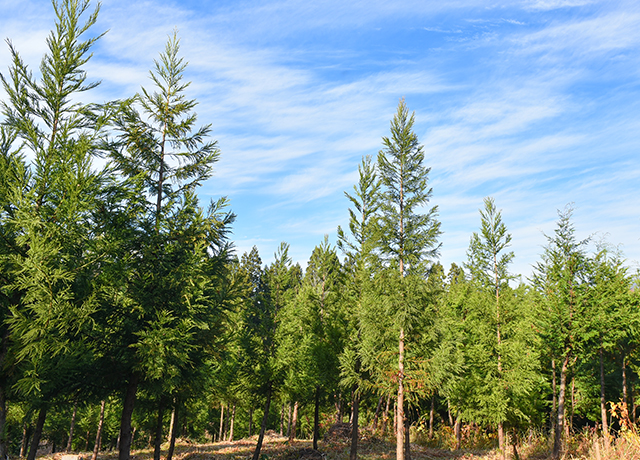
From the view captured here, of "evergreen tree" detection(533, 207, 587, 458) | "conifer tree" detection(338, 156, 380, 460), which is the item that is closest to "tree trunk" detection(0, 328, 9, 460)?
"conifer tree" detection(338, 156, 380, 460)

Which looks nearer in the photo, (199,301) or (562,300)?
(199,301)

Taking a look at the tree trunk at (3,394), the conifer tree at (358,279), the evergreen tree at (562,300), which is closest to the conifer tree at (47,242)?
the tree trunk at (3,394)

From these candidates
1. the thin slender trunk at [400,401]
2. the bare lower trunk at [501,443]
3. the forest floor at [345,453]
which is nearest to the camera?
the thin slender trunk at [400,401]

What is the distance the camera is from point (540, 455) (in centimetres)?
2295

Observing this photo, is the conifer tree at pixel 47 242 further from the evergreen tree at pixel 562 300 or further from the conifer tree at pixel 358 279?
the evergreen tree at pixel 562 300

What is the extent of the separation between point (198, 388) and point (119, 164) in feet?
28.1

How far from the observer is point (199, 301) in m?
14.1

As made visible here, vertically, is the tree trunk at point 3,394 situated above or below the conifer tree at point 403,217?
below

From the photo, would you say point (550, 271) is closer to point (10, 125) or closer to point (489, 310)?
point (489, 310)

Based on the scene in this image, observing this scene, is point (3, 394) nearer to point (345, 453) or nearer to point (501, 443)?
point (345, 453)

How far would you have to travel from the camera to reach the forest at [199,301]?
35.6ft

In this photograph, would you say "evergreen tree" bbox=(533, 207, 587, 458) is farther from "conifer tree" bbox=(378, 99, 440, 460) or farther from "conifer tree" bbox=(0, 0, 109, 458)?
"conifer tree" bbox=(0, 0, 109, 458)

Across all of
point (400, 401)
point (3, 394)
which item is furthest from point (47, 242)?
point (400, 401)

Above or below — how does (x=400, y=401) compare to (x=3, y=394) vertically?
below
